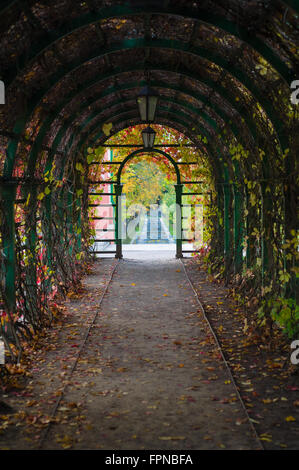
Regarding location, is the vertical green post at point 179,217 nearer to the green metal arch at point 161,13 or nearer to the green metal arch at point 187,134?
the green metal arch at point 187,134

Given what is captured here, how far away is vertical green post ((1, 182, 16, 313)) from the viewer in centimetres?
709

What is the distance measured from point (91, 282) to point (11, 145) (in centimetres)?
652

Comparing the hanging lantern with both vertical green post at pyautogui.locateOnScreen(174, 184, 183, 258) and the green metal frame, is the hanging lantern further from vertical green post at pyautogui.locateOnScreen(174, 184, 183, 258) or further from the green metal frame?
vertical green post at pyautogui.locateOnScreen(174, 184, 183, 258)

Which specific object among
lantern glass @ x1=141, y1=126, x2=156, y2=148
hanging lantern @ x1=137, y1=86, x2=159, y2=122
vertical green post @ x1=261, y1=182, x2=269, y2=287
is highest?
hanging lantern @ x1=137, y1=86, x2=159, y2=122

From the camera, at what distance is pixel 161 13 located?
6.21 m

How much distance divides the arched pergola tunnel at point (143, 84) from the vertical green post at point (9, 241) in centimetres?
2

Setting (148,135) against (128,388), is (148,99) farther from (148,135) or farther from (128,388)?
(128,388)

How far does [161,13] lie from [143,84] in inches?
174

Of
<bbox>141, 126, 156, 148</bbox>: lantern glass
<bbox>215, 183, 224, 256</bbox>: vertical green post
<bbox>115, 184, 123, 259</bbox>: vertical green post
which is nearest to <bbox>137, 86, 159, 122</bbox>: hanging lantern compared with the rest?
<bbox>141, 126, 156, 148</bbox>: lantern glass

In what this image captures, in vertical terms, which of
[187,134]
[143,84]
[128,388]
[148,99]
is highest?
[143,84]

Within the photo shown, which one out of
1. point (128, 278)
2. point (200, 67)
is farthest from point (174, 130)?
point (200, 67)

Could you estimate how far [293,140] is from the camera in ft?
22.6

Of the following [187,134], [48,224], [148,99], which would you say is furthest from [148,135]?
[187,134]

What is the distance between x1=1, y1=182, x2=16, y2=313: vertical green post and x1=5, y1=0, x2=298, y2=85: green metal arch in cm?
161
